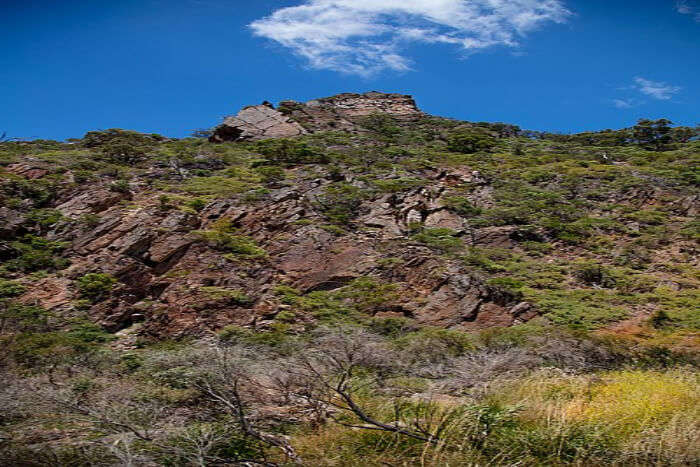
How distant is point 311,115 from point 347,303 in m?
32.0

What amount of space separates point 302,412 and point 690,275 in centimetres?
1692

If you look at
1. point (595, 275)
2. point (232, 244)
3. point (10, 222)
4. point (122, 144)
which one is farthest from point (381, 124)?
point (10, 222)

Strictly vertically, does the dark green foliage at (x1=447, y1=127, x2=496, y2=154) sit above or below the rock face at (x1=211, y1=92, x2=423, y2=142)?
below

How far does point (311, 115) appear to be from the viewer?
45.2m

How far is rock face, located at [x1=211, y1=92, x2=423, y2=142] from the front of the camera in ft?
125

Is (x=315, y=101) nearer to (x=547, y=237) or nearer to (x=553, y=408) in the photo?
(x=547, y=237)

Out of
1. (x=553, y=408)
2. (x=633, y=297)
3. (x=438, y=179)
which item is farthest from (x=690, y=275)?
(x=553, y=408)

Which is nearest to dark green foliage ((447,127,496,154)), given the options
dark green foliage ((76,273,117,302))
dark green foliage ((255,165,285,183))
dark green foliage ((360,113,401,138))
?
dark green foliage ((360,113,401,138))

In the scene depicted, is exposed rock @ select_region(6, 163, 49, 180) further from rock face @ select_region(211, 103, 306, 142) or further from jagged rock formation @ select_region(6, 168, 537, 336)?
rock face @ select_region(211, 103, 306, 142)

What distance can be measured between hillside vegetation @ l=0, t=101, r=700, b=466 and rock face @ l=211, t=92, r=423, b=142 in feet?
9.71

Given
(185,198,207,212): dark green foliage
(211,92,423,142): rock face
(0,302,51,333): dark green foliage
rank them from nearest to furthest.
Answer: (0,302,51,333): dark green foliage
(185,198,207,212): dark green foliage
(211,92,423,142): rock face

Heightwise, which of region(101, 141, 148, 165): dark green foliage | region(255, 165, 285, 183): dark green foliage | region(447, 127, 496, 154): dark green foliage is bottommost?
region(255, 165, 285, 183): dark green foliage

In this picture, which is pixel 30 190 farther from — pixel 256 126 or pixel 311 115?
pixel 311 115

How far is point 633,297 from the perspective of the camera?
16391mm
